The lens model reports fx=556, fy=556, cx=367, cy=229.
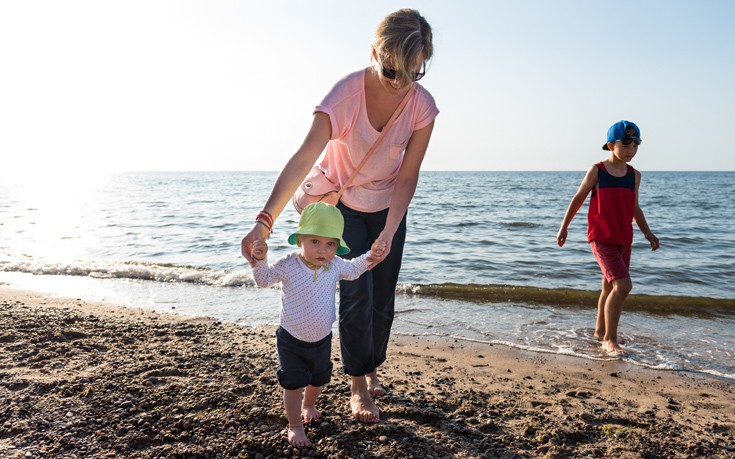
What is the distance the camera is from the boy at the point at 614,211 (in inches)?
199

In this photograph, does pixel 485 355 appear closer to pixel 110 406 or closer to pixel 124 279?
Answer: pixel 110 406

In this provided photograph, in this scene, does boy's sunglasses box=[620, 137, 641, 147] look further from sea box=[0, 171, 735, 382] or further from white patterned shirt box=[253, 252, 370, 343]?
white patterned shirt box=[253, 252, 370, 343]

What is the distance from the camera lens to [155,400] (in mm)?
3316

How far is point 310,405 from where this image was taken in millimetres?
3145

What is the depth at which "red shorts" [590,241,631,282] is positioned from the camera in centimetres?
510

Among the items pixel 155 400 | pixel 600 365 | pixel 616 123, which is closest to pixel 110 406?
pixel 155 400

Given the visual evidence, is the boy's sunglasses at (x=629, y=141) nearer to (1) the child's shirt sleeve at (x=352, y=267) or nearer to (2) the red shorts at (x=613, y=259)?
(2) the red shorts at (x=613, y=259)

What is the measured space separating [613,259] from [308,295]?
11.5ft

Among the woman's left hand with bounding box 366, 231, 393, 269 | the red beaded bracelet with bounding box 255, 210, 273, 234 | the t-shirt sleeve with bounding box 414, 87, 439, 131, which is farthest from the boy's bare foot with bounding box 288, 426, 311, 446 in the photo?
the t-shirt sleeve with bounding box 414, 87, 439, 131

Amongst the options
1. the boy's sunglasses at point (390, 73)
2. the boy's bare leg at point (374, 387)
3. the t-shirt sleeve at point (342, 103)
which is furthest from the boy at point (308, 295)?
the boy's bare leg at point (374, 387)

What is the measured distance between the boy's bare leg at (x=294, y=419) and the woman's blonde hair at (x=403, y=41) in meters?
1.66

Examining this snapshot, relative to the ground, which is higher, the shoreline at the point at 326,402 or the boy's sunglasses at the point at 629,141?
the boy's sunglasses at the point at 629,141

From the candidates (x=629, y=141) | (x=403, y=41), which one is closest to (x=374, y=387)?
(x=403, y=41)

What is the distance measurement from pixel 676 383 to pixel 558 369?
89 centimetres
